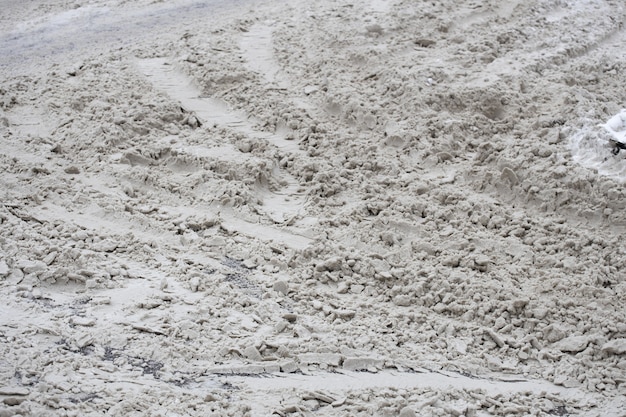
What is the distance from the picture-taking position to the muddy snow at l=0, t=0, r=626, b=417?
3203 millimetres

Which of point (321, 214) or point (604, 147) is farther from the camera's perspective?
point (604, 147)

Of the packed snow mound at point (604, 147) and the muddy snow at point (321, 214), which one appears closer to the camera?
the muddy snow at point (321, 214)

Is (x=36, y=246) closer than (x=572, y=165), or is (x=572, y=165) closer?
(x=36, y=246)

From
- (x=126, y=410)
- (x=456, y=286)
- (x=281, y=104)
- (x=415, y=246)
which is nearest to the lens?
(x=126, y=410)

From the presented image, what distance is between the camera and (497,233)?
4.27m

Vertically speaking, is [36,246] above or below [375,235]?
above

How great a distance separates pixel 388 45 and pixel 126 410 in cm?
421

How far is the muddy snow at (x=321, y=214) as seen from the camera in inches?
126

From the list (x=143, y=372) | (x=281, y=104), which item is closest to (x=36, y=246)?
(x=143, y=372)

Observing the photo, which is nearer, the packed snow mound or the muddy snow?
the muddy snow

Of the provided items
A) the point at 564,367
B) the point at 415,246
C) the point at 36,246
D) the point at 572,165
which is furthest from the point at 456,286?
the point at 36,246

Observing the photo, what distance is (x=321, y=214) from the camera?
14.7 feet

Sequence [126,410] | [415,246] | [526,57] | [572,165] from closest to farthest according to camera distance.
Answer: [126,410], [415,246], [572,165], [526,57]

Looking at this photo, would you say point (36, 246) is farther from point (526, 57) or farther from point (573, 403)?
point (526, 57)
